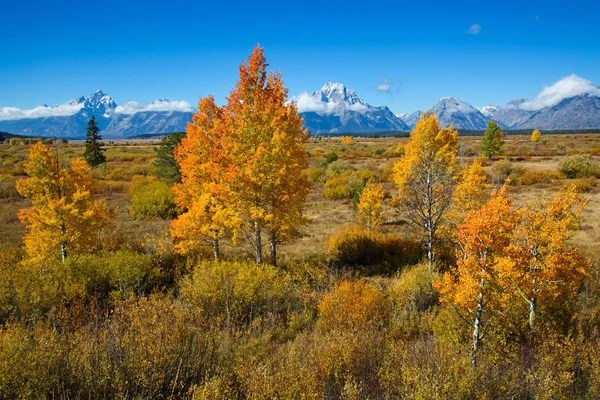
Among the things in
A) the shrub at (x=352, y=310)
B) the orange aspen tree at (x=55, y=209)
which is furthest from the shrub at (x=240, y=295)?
the orange aspen tree at (x=55, y=209)

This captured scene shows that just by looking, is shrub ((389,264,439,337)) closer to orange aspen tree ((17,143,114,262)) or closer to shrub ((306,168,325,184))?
orange aspen tree ((17,143,114,262))

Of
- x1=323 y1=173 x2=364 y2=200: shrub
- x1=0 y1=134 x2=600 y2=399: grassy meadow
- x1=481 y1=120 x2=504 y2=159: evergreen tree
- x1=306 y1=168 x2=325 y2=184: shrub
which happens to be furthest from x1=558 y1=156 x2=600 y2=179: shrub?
x1=306 y1=168 x2=325 y2=184: shrub

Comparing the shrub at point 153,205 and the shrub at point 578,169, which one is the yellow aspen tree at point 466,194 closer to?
the shrub at point 153,205

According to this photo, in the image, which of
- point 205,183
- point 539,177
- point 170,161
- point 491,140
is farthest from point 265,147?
point 491,140

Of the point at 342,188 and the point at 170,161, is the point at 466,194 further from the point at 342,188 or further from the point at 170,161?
the point at 170,161

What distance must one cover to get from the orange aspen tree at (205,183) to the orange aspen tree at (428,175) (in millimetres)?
7305

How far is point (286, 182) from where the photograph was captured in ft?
43.1

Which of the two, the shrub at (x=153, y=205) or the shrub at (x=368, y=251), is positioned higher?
the shrub at (x=153, y=205)

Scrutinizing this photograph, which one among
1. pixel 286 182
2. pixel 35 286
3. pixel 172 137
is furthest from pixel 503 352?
pixel 172 137

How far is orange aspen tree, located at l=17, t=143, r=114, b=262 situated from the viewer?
12320mm

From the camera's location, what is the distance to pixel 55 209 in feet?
40.3

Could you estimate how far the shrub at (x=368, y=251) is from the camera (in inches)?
674

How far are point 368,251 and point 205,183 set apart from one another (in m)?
9.26

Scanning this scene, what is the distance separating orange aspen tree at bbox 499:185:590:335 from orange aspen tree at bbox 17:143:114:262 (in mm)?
13774
